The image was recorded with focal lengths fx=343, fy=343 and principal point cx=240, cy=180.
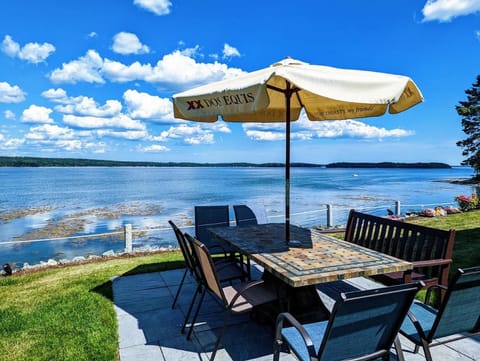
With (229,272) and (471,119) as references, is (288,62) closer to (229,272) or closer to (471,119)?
(229,272)

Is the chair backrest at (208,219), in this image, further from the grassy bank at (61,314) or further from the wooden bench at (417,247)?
the wooden bench at (417,247)

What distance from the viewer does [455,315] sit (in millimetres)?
1989

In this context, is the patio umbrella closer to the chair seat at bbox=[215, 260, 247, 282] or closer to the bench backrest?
the chair seat at bbox=[215, 260, 247, 282]

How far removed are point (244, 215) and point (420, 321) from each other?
3138mm

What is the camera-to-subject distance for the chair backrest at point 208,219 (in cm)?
483

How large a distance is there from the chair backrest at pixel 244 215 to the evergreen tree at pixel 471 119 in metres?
17.8

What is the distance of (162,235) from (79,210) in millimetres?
11189

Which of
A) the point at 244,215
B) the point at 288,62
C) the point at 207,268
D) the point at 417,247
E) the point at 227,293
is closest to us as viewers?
the point at 207,268

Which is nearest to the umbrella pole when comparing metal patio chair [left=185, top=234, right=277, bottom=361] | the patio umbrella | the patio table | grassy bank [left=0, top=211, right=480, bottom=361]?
the patio umbrella

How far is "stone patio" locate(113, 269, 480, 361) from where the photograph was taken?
8.43 feet

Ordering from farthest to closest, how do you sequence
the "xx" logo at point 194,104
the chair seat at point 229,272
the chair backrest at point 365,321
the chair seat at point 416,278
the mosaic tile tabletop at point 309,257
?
the chair seat at point 229,272, the chair seat at point 416,278, the "xx" logo at point 194,104, the mosaic tile tabletop at point 309,257, the chair backrest at point 365,321

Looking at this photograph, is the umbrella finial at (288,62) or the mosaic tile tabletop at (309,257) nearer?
the mosaic tile tabletop at (309,257)

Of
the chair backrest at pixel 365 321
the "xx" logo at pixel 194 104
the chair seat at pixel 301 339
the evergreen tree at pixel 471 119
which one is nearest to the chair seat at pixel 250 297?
the chair seat at pixel 301 339

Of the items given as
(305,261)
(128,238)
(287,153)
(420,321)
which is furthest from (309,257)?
(128,238)
